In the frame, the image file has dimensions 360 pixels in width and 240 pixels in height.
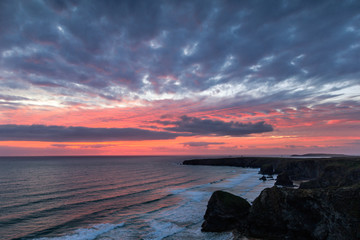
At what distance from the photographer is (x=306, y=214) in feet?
56.5

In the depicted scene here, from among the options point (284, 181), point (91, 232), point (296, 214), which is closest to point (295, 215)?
point (296, 214)

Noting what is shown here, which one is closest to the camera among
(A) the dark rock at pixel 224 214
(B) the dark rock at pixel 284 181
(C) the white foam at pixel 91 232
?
(C) the white foam at pixel 91 232

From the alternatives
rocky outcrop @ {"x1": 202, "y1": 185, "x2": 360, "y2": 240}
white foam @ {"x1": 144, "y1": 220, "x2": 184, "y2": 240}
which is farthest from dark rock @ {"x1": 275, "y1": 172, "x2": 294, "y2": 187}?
white foam @ {"x1": 144, "y1": 220, "x2": 184, "y2": 240}

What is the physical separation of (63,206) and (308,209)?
104ft

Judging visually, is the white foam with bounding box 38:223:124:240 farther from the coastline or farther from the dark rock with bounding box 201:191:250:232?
the coastline

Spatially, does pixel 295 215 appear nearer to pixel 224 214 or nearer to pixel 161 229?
pixel 224 214

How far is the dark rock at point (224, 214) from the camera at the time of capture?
21.4 m

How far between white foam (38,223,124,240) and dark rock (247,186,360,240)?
14320 millimetres

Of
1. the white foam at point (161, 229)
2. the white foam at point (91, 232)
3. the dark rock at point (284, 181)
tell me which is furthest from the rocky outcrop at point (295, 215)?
the dark rock at point (284, 181)

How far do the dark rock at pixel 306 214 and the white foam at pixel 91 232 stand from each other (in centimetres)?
1432

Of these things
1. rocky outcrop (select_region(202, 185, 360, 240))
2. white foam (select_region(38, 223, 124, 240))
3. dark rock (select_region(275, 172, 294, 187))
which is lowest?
white foam (select_region(38, 223, 124, 240))

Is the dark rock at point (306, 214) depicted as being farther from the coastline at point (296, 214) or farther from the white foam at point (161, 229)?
the white foam at point (161, 229)

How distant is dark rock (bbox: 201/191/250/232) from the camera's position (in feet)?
70.3

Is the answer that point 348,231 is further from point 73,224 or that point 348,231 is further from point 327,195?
point 73,224
